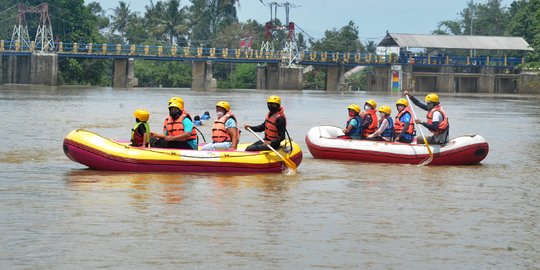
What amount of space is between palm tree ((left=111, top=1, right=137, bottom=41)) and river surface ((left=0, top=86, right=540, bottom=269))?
124679 millimetres

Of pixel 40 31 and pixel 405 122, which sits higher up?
pixel 40 31

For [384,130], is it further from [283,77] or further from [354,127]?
[283,77]

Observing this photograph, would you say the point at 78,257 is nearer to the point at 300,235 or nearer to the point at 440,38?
the point at 300,235

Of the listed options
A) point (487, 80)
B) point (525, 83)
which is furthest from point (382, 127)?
point (487, 80)

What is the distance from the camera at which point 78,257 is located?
38.0ft

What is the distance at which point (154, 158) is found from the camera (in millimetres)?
18375

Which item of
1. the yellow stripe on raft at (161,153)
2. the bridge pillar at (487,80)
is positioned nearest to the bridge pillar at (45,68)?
the bridge pillar at (487,80)

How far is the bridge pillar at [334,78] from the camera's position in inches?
4355

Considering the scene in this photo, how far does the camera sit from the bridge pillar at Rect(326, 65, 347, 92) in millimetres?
110625

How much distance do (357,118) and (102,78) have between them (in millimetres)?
88779

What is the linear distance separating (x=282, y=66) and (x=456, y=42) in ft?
64.9

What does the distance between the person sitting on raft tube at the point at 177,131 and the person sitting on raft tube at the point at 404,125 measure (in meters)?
5.12

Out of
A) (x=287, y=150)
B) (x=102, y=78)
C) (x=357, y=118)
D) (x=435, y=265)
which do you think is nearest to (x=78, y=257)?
(x=435, y=265)

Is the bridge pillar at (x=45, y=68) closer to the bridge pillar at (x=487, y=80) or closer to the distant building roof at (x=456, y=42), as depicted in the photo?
the distant building roof at (x=456, y=42)
